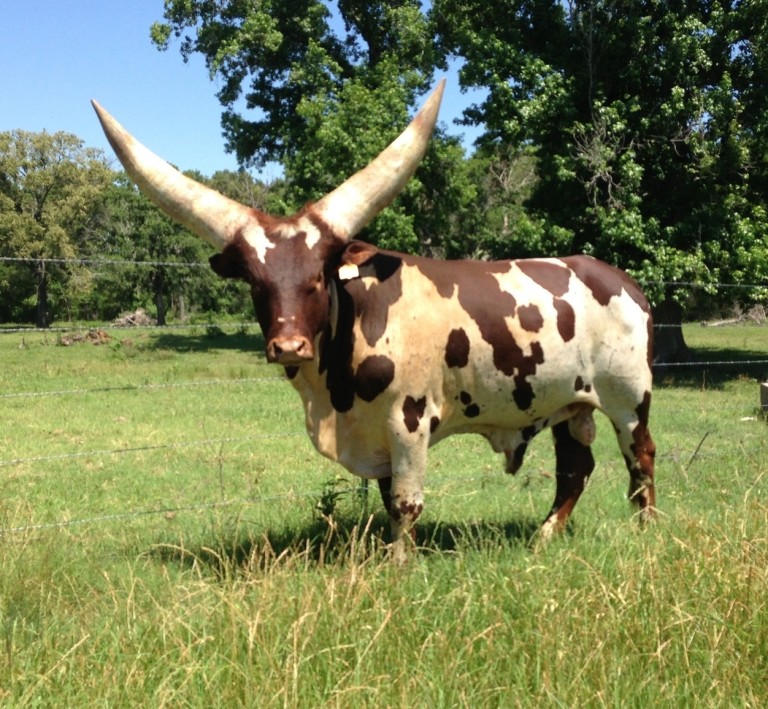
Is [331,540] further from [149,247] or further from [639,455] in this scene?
[149,247]

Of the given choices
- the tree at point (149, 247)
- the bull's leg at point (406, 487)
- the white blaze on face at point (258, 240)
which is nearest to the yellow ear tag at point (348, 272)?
the white blaze on face at point (258, 240)

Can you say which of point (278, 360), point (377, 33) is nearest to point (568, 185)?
point (377, 33)

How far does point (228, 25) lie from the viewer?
2327 cm

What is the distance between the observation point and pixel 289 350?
3682mm

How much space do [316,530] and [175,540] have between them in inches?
30.6

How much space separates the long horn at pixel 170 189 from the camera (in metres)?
4.17

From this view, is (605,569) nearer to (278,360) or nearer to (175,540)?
(278,360)

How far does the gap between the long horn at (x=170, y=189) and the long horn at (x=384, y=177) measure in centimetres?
44

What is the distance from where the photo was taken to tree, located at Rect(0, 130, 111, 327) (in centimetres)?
3978

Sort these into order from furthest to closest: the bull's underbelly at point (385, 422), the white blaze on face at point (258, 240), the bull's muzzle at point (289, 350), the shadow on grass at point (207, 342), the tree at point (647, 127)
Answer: the shadow on grass at point (207, 342), the tree at point (647, 127), the bull's underbelly at point (385, 422), the white blaze on face at point (258, 240), the bull's muzzle at point (289, 350)

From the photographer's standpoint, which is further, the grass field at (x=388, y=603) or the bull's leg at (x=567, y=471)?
the bull's leg at (x=567, y=471)

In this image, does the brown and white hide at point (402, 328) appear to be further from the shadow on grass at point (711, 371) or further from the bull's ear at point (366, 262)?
the shadow on grass at point (711, 371)

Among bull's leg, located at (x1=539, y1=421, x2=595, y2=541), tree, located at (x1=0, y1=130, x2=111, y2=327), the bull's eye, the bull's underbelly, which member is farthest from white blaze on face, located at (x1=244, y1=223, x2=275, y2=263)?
tree, located at (x1=0, y1=130, x2=111, y2=327)

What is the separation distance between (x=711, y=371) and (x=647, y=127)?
5.33 metres
